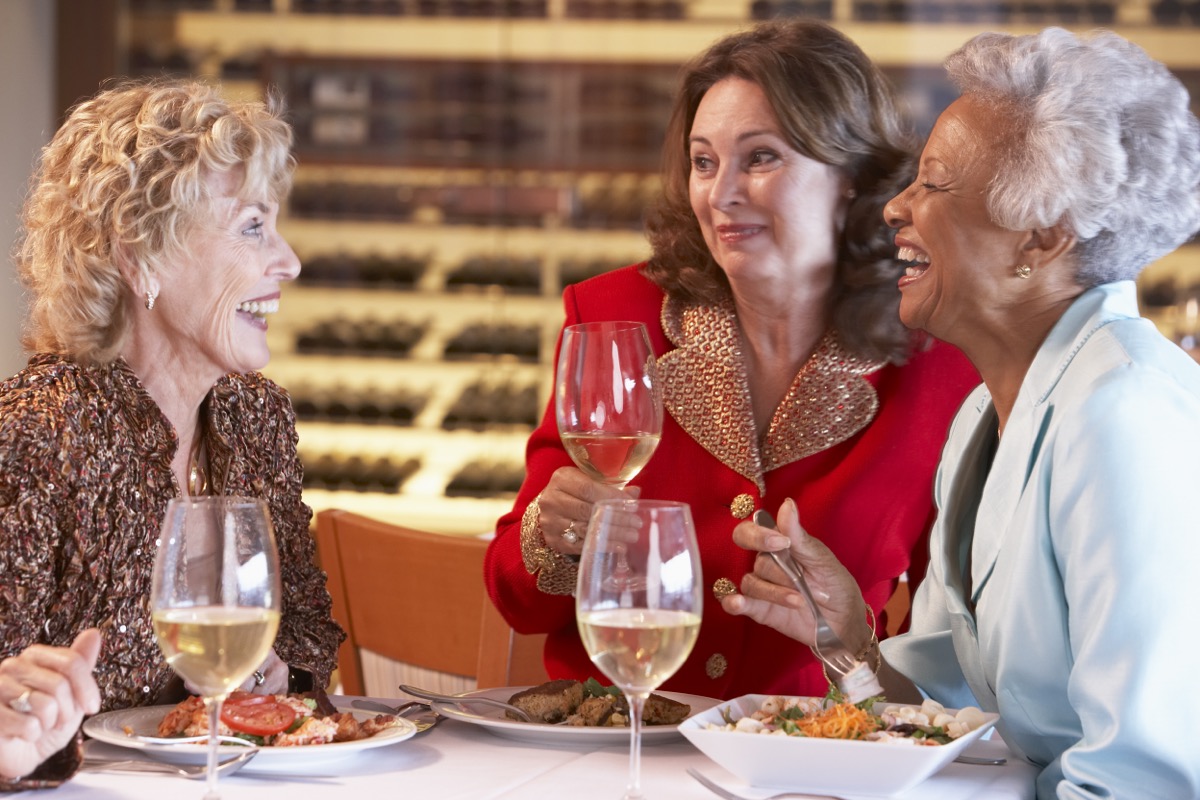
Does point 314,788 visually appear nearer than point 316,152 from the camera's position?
Yes

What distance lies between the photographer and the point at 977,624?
160 cm

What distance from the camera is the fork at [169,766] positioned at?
4.14 feet

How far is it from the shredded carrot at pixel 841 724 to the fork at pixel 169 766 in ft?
1.74

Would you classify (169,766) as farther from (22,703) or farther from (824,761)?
(824,761)

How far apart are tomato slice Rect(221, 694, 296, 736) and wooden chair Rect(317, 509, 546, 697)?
0.90 meters

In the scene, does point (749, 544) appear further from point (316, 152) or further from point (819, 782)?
point (316, 152)

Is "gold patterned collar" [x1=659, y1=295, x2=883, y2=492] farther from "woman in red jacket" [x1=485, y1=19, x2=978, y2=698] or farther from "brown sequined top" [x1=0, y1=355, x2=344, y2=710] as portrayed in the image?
"brown sequined top" [x1=0, y1=355, x2=344, y2=710]

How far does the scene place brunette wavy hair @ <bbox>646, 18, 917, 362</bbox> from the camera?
2.08 metres

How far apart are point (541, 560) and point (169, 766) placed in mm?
726

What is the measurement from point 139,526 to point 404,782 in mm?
533

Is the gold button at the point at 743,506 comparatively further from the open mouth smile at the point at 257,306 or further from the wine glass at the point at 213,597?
the wine glass at the point at 213,597

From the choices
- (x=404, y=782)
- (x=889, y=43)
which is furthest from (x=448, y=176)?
(x=404, y=782)

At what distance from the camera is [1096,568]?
1348 millimetres

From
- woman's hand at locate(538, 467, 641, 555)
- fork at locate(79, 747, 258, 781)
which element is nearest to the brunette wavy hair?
woman's hand at locate(538, 467, 641, 555)
